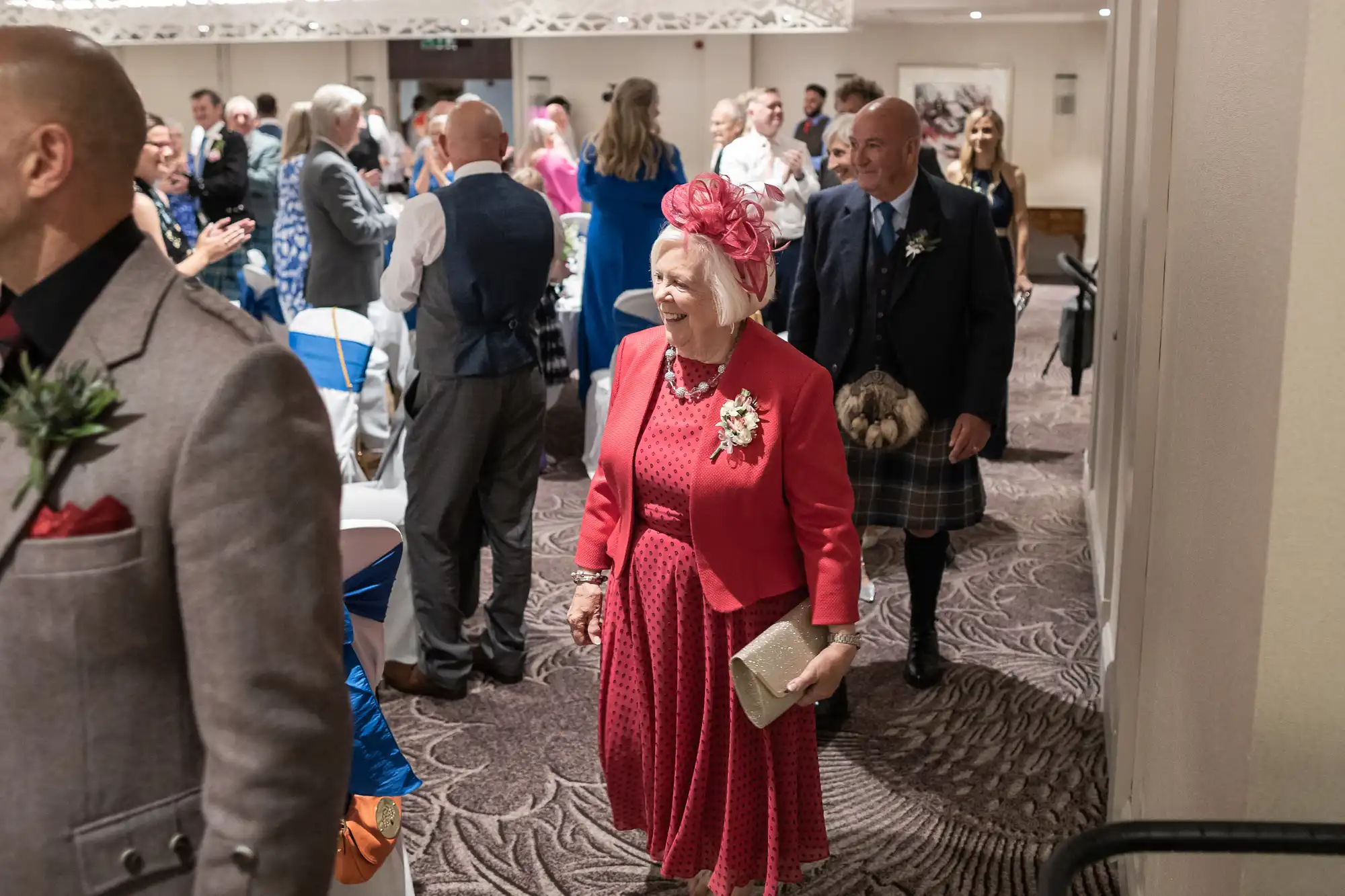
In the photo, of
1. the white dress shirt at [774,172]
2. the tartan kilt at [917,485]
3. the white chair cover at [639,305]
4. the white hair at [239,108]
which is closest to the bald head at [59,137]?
the tartan kilt at [917,485]

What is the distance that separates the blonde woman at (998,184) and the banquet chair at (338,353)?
2957 mm

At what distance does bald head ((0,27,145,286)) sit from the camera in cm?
115

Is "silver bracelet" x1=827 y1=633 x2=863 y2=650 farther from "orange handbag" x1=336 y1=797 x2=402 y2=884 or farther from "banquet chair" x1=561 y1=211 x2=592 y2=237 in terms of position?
"banquet chair" x1=561 y1=211 x2=592 y2=237

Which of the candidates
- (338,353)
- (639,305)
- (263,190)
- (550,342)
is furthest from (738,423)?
(263,190)

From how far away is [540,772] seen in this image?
11.3 feet

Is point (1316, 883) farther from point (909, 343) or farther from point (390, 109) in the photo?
point (390, 109)

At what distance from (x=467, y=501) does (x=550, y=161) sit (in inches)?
208

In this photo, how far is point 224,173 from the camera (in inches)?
335

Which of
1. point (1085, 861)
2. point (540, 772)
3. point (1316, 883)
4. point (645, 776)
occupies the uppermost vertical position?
point (1085, 861)

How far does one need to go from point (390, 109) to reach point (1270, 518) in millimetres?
16830

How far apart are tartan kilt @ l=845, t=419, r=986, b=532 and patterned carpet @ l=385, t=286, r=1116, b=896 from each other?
54 centimetres

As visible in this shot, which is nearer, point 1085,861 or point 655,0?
point 1085,861

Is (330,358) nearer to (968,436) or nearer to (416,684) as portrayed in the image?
(416,684)

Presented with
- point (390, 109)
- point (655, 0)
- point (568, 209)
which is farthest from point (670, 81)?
point (568, 209)
